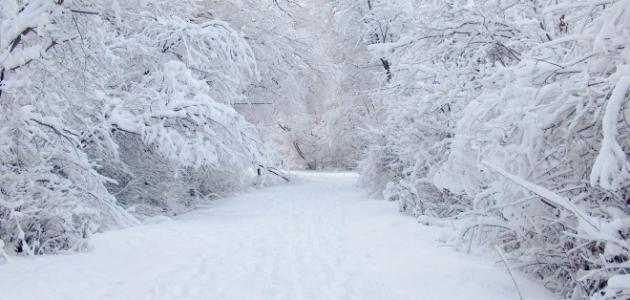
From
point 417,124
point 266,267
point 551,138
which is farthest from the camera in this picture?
point 417,124

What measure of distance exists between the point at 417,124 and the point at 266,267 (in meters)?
5.29

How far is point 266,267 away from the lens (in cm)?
640

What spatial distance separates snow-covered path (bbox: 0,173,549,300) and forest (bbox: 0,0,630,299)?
0.39 meters

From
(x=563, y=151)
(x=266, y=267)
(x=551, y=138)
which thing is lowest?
(x=266, y=267)

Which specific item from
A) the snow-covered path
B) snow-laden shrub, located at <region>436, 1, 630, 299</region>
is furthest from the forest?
the snow-covered path

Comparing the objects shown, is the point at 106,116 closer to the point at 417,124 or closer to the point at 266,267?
the point at 266,267

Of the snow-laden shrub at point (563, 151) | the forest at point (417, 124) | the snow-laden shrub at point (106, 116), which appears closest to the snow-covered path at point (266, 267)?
the forest at point (417, 124)

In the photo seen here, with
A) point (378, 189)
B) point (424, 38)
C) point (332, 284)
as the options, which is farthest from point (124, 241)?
point (378, 189)

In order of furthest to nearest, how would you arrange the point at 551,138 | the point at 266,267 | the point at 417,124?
the point at 417,124
the point at 266,267
the point at 551,138

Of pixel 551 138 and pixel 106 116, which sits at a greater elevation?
pixel 106 116

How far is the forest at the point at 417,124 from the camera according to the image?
13.6 ft

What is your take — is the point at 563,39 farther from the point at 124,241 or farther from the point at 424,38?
the point at 124,241

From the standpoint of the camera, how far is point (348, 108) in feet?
66.4

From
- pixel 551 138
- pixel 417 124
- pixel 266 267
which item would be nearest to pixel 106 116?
pixel 266 267
